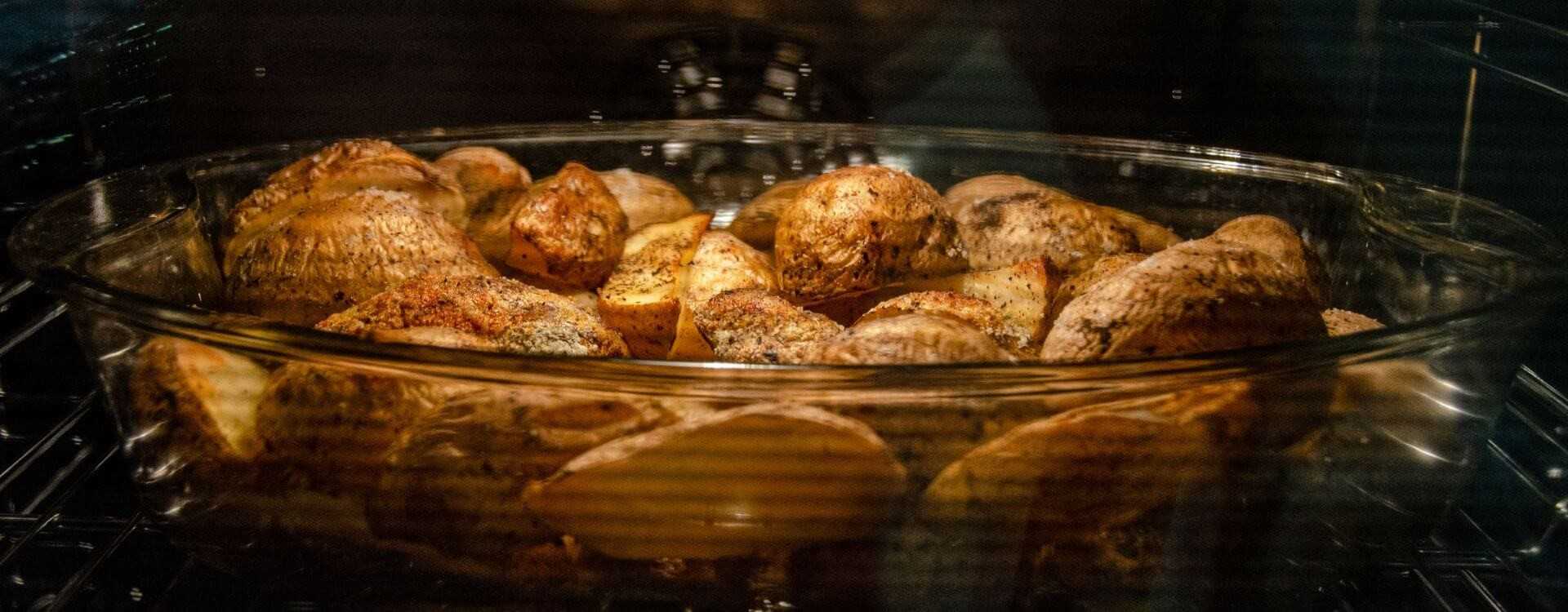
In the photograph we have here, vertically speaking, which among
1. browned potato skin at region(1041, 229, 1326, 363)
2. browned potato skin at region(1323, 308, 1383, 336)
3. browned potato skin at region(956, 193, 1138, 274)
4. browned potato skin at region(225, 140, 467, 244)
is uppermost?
browned potato skin at region(225, 140, 467, 244)

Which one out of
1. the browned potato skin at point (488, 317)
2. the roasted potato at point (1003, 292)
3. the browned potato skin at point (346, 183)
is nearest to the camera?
the browned potato skin at point (488, 317)

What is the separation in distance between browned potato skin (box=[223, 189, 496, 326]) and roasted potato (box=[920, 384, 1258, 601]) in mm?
332

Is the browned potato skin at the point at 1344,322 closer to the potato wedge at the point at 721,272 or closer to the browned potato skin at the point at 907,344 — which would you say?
the browned potato skin at the point at 907,344

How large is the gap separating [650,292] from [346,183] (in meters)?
0.23

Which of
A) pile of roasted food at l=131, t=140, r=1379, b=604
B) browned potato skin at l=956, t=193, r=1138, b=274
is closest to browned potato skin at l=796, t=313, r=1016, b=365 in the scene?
pile of roasted food at l=131, t=140, r=1379, b=604

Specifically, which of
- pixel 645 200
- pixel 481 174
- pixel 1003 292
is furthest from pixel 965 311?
pixel 481 174

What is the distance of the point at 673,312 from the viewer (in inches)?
25.4

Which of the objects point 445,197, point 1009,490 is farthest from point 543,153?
point 1009,490

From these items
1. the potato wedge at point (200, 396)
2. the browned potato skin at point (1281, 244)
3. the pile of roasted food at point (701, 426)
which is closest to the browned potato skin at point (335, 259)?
the pile of roasted food at point (701, 426)

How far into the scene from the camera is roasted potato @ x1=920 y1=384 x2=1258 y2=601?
41cm

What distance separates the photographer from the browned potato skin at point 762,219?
0.78 metres

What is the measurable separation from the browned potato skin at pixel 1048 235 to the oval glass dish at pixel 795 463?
23 cm

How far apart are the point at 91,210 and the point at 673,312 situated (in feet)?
1.08

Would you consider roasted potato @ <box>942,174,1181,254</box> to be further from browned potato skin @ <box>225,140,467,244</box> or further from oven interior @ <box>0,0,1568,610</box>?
browned potato skin @ <box>225,140,467,244</box>
